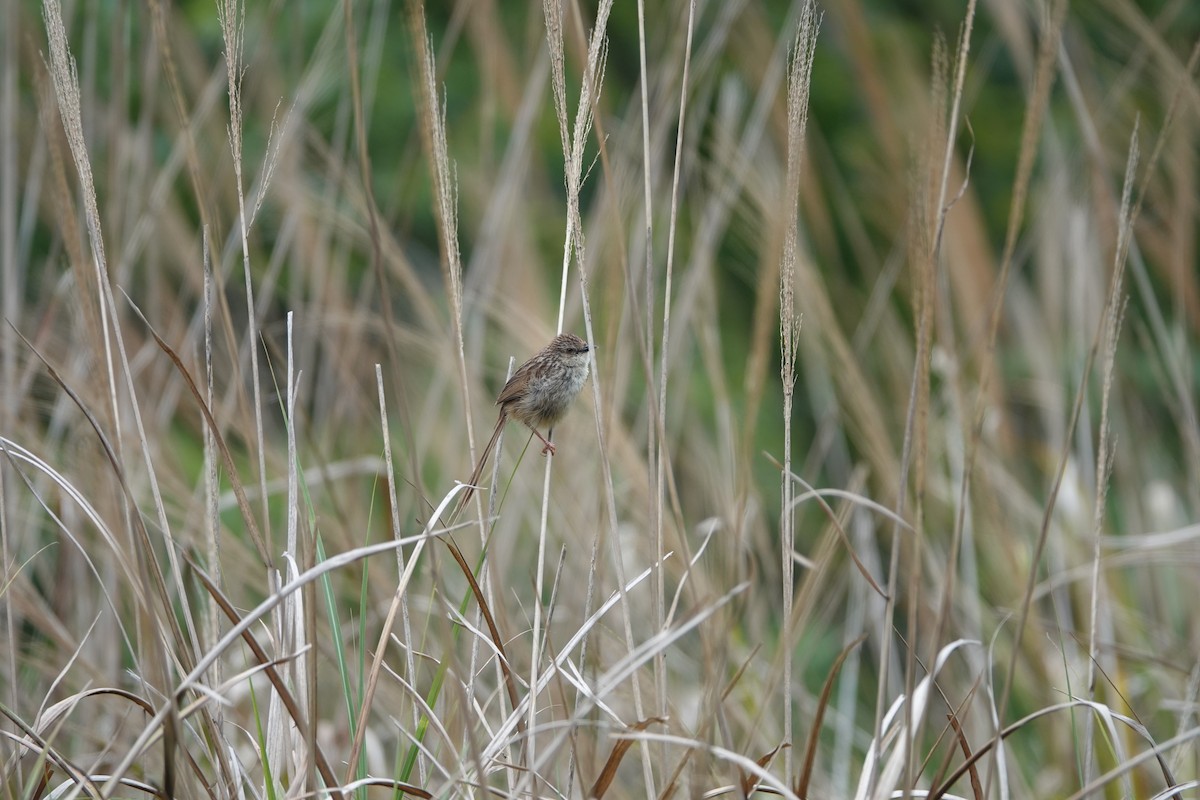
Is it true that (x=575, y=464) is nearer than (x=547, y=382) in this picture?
No

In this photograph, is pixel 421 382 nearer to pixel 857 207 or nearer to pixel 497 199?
pixel 497 199

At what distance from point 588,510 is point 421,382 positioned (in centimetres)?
136

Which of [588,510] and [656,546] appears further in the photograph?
[588,510]

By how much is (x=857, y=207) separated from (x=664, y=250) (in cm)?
Result: 209

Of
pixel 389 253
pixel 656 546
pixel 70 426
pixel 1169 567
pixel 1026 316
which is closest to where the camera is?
pixel 656 546

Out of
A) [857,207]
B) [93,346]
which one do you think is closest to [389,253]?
[93,346]

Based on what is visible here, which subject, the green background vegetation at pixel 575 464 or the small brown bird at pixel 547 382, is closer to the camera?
the green background vegetation at pixel 575 464

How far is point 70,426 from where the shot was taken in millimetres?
2699

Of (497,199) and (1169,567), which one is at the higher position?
(497,199)

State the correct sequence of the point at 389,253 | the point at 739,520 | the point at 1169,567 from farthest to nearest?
the point at 1169,567 < the point at 389,253 < the point at 739,520

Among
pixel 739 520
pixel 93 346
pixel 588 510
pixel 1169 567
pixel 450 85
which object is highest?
pixel 450 85

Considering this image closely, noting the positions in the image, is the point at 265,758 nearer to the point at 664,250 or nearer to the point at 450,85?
the point at 664,250

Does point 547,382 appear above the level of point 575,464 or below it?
above

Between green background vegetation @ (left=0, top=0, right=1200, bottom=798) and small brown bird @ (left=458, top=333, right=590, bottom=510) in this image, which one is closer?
green background vegetation @ (left=0, top=0, right=1200, bottom=798)
